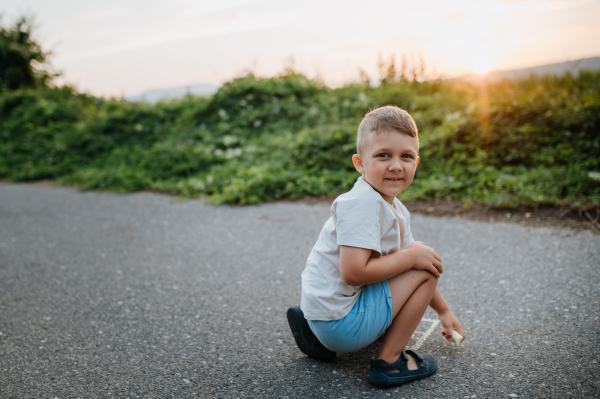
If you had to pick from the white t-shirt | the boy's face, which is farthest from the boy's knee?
the boy's face

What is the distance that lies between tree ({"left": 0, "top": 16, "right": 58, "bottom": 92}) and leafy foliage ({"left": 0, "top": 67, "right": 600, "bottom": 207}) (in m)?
3.39

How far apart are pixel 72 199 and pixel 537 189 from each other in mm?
6342

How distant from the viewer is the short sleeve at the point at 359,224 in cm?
167

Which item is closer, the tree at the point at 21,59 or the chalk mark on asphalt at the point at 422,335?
the chalk mark on asphalt at the point at 422,335

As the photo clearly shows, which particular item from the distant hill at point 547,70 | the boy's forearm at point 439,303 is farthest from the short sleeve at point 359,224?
the distant hill at point 547,70

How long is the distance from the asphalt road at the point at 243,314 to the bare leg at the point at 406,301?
0.22 meters

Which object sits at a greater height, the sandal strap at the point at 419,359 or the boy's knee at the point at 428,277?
the boy's knee at the point at 428,277

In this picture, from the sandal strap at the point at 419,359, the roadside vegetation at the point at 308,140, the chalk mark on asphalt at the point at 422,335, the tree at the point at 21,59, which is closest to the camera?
the sandal strap at the point at 419,359

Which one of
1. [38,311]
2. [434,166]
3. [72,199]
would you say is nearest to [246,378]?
[38,311]

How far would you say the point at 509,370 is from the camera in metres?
1.93

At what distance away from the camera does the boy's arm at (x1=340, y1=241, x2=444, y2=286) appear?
5.55 ft

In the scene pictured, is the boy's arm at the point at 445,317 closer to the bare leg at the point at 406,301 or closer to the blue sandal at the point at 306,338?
the bare leg at the point at 406,301

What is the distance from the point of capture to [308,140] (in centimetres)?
642

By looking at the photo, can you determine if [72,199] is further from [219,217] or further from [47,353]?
[47,353]
